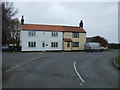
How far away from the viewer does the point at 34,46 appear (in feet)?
141

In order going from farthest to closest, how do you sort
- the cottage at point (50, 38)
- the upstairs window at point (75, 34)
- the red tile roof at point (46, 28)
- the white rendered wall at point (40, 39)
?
the upstairs window at point (75, 34) → the red tile roof at point (46, 28) → the cottage at point (50, 38) → the white rendered wall at point (40, 39)

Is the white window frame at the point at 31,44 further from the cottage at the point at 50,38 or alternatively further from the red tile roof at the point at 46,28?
the red tile roof at the point at 46,28

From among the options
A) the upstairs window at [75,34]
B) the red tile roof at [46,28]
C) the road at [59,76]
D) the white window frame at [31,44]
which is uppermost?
the red tile roof at [46,28]

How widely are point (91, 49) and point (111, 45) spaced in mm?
23223

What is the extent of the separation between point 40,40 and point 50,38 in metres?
2.72

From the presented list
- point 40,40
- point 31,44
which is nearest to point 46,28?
point 40,40

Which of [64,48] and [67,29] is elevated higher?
[67,29]

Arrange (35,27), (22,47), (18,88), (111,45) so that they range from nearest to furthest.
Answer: (18,88), (22,47), (35,27), (111,45)

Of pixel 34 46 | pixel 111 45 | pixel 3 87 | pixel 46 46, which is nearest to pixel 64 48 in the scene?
pixel 46 46

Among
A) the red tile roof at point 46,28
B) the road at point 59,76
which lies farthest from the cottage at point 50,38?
the road at point 59,76

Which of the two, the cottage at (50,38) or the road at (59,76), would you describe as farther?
the cottage at (50,38)

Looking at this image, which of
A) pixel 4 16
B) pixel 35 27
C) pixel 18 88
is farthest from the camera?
pixel 35 27

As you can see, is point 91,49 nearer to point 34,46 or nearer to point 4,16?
point 34,46

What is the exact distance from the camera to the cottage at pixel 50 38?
42.5m
